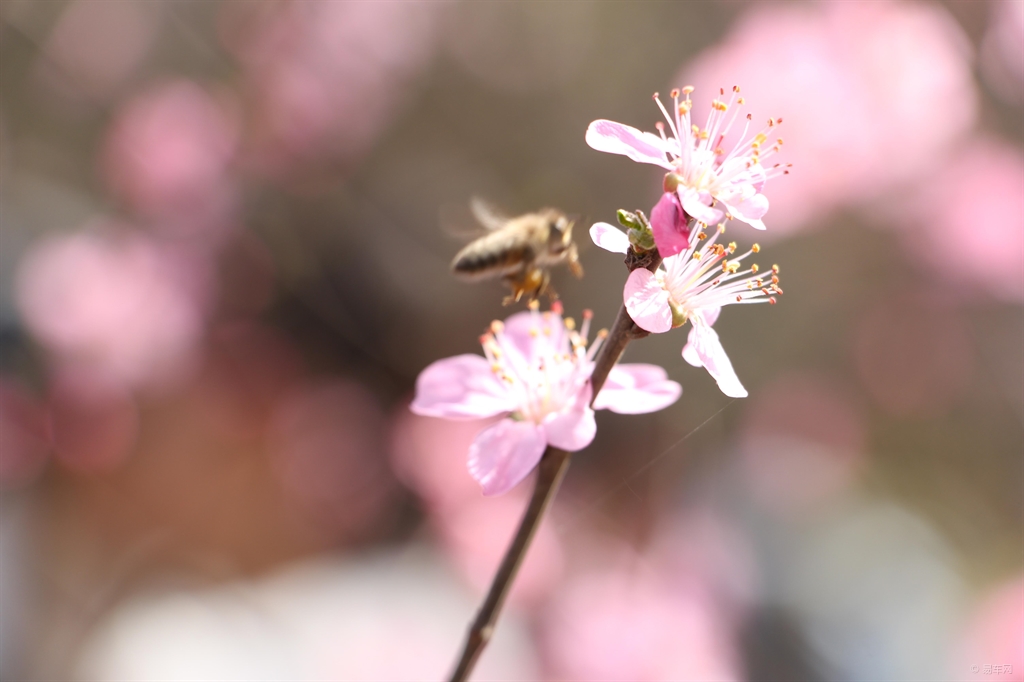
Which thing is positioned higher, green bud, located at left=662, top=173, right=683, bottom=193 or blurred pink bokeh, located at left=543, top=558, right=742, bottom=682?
green bud, located at left=662, top=173, right=683, bottom=193

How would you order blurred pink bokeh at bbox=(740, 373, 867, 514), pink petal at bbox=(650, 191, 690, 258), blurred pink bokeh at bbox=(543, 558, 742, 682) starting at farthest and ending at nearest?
blurred pink bokeh at bbox=(740, 373, 867, 514) → blurred pink bokeh at bbox=(543, 558, 742, 682) → pink petal at bbox=(650, 191, 690, 258)

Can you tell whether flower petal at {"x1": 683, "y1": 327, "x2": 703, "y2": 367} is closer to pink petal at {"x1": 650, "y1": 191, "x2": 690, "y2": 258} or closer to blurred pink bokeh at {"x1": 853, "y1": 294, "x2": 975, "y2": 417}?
pink petal at {"x1": 650, "y1": 191, "x2": 690, "y2": 258}

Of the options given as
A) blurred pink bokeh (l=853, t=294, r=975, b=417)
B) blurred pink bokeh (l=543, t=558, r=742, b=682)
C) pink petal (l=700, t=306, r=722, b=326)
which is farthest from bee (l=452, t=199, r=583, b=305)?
blurred pink bokeh (l=853, t=294, r=975, b=417)

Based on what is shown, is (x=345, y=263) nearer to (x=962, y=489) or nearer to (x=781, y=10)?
(x=781, y=10)

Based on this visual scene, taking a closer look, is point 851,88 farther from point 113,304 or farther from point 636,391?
point 113,304

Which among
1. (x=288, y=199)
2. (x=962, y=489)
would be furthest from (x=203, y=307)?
(x=962, y=489)

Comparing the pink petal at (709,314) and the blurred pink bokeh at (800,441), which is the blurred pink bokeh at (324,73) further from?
the pink petal at (709,314)
